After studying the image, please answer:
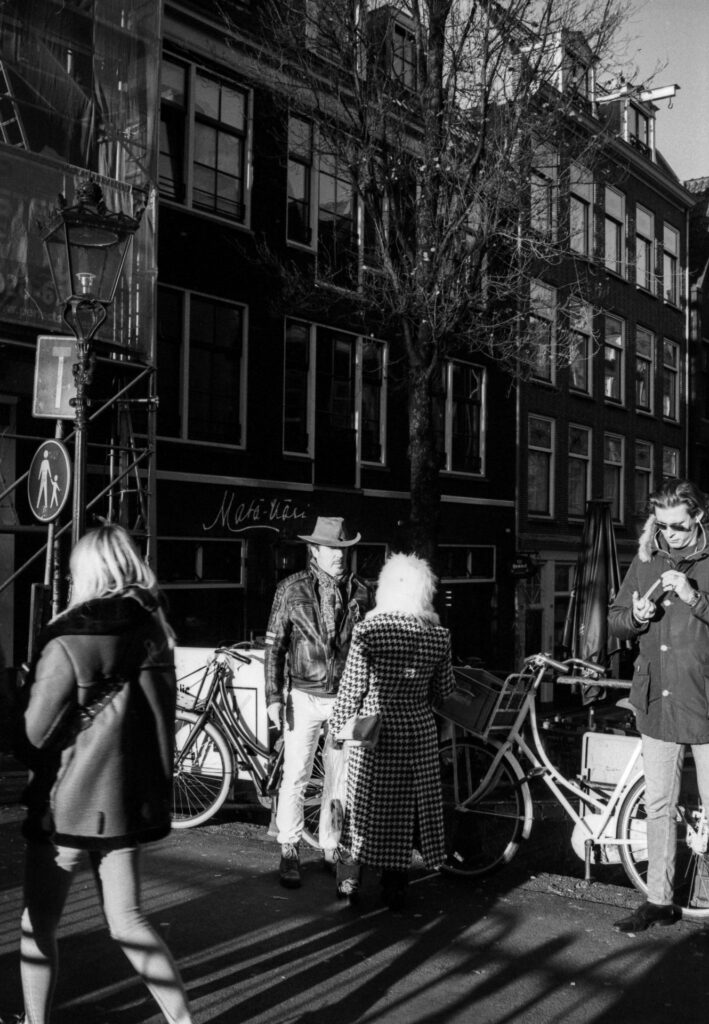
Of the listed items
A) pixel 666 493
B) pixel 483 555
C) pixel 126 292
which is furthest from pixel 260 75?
pixel 483 555

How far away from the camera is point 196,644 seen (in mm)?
15453

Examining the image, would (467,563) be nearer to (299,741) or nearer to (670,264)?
(670,264)

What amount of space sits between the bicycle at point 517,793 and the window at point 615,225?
76.7 feet

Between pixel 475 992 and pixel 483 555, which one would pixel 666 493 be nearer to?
pixel 475 992

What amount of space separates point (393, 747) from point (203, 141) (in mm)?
12892

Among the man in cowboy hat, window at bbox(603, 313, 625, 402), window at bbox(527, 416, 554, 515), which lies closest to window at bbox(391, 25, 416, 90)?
the man in cowboy hat

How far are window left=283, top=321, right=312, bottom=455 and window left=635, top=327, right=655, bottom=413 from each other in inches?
546

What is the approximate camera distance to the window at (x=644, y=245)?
29078 millimetres

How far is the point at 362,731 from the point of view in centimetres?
511

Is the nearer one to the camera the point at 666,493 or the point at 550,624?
the point at 666,493

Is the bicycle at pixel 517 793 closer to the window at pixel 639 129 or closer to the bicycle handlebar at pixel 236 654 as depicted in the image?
the bicycle handlebar at pixel 236 654

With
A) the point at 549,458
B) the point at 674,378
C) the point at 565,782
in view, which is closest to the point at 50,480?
the point at 565,782

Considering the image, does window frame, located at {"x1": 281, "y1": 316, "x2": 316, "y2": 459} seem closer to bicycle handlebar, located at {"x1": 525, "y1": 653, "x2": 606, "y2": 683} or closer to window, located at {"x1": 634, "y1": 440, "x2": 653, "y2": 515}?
bicycle handlebar, located at {"x1": 525, "y1": 653, "x2": 606, "y2": 683}

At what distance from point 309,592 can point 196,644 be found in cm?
988
